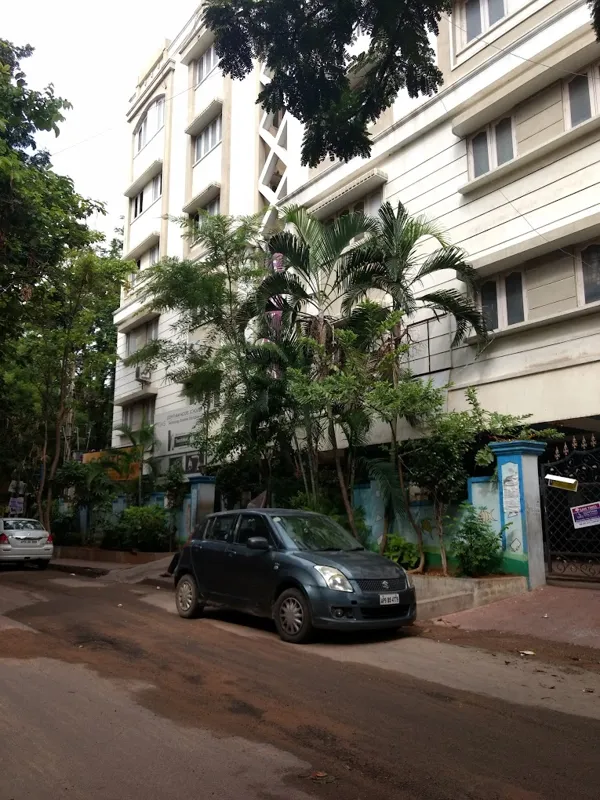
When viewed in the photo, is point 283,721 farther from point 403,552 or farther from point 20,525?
point 20,525

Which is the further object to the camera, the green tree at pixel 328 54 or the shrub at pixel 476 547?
the shrub at pixel 476 547

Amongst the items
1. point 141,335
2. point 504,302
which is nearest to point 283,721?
point 504,302

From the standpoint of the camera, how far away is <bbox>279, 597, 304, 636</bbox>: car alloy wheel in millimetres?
8188

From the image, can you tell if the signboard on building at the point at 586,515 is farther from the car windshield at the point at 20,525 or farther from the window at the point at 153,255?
the window at the point at 153,255

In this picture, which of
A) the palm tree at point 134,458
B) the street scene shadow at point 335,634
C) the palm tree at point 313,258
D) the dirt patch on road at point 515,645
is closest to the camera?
the dirt patch on road at point 515,645

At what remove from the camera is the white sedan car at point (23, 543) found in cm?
1930

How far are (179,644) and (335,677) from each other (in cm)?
241

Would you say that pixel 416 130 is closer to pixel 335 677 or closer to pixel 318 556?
pixel 318 556

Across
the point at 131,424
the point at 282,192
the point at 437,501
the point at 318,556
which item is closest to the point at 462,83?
the point at 282,192

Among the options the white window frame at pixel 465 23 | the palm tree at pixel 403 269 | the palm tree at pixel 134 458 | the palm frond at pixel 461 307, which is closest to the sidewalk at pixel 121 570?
the palm tree at pixel 134 458

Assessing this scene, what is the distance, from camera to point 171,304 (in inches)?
648

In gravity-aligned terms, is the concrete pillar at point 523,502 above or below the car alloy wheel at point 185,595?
above

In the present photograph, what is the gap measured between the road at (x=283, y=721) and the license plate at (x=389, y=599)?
1.67 ft

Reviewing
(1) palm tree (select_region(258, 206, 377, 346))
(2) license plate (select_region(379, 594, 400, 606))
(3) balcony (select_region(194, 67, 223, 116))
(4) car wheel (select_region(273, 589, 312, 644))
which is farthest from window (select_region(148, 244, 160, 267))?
(2) license plate (select_region(379, 594, 400, 606))
